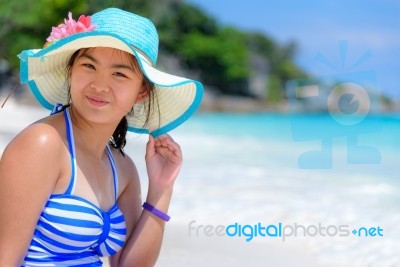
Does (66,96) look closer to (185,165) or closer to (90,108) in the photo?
(90,108)

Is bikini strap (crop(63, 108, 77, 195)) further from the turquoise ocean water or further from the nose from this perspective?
the turquoise ocean water

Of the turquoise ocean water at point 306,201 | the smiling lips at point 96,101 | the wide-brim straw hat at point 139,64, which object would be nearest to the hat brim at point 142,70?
the wide-brim straw hat at point 139,64

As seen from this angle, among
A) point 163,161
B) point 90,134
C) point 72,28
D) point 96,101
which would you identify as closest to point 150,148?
point 163,161

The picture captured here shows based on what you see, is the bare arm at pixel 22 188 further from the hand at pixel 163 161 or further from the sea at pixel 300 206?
the sea at pixel 300 206

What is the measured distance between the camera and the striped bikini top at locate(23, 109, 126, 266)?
172cm

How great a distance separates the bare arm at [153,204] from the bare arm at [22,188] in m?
0.47

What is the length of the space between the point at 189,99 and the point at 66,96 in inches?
15.4

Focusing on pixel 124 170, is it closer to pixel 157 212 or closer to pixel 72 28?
pixel 157 212

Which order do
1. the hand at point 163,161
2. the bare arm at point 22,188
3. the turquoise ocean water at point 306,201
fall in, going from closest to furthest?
the bare arm at point 22,188 → the hand at point 163,161 → the turquoise ocean water at point 306,201

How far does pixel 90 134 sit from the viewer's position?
191 cm

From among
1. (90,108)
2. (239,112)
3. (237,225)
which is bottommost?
(90,108)

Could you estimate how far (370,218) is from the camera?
15.9ft

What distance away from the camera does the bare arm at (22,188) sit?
5.39ft

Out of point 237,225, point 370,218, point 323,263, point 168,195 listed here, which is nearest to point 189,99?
point 168,195
